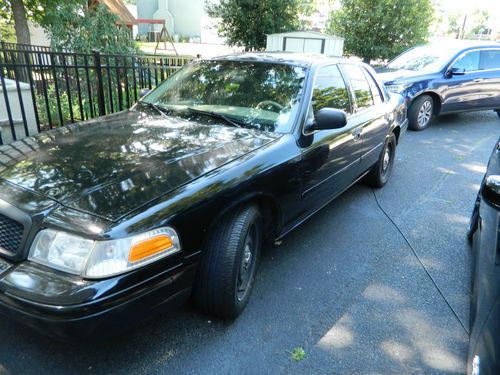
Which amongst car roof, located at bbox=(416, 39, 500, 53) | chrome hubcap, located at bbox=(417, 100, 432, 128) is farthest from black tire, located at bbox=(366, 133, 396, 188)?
car roof, located at bbox=(416, 39, 500, 53)

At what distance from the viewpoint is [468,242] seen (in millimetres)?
3926

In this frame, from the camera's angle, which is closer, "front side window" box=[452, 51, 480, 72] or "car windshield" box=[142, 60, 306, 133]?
"car windshield" box=[142, 60, 306, 133]

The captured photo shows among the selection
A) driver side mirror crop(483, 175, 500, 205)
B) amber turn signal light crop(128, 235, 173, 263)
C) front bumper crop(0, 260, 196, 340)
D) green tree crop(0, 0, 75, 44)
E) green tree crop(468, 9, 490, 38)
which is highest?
green tree crop(468, 9, 490, 38)

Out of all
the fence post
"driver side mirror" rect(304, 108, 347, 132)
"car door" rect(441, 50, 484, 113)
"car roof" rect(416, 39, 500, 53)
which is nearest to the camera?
"driver side mirror" rect(304, 108, 347, 132)

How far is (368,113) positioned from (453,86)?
532 cm

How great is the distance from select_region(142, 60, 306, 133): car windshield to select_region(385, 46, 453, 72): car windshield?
21.0 feet

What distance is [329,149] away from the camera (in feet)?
11.2

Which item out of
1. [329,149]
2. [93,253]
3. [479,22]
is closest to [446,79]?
[329,149]

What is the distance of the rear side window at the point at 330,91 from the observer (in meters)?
3.40

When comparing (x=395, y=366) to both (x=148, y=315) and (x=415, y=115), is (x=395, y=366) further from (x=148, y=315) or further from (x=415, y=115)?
(x=415, y=115)

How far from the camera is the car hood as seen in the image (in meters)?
2.10

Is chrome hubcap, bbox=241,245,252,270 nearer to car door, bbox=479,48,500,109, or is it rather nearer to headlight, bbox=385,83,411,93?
headlight, bbox=385,83,411,93

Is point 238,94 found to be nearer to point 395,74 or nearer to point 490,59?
point 395,74

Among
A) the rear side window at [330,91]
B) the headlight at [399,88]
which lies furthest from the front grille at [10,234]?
the headlight at [399,88]
